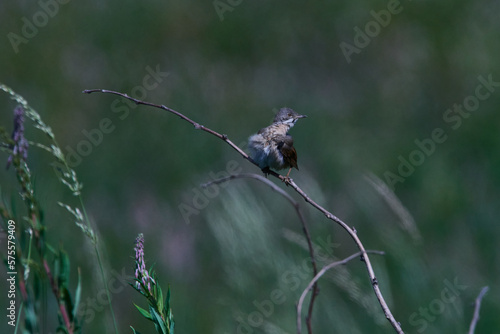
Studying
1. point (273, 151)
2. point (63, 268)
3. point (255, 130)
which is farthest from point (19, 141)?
point (255, 130)

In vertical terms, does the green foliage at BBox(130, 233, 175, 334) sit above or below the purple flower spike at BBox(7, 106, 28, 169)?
below

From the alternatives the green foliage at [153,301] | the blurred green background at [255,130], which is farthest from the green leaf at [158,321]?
the blurred green background at [255,130]

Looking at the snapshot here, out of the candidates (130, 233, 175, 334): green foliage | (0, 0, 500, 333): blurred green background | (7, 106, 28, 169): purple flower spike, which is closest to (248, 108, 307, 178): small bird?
(0, 0, 500, 333): blurred green background

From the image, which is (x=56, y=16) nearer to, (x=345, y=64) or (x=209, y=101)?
(x=209, y=101)

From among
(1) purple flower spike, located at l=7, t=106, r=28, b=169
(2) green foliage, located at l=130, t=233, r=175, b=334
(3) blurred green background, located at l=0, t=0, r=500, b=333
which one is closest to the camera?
(1) purple flower spike, located at l=7, t=106, r=28, b=169

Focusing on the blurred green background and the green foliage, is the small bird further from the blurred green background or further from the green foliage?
the green foliage

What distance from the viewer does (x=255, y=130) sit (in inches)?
337

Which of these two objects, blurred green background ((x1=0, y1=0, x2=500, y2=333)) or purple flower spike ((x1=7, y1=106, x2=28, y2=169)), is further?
blurred green background ((x1=0, y1=0, x2=500, y2=333))

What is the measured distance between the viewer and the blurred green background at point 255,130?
199 inches

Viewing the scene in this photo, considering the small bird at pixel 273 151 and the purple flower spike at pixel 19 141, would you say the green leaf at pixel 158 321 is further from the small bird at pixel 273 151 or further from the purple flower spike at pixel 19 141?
the small bird at pixel 273 151

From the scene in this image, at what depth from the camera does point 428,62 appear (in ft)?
32.0

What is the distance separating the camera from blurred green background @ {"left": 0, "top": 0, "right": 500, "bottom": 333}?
5.05 m

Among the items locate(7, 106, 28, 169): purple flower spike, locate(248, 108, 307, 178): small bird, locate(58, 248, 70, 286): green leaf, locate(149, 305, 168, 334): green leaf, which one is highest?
locate(248, 108, 307, 178): small bird

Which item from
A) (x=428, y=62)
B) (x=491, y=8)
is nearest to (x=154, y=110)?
(x=428, y=62)
